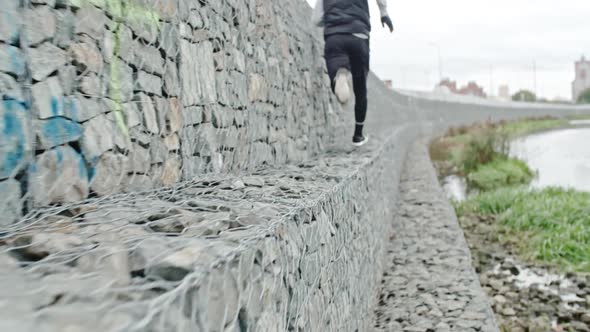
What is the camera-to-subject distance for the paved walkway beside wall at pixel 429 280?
11.1 feet

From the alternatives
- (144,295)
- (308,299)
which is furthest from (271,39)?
(144,295)

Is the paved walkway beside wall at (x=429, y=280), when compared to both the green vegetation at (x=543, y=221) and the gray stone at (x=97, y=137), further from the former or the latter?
the gray stone at (x=97, y=137)

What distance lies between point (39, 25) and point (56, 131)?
0.31m

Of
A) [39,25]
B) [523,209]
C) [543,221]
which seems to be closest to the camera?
[39,25]

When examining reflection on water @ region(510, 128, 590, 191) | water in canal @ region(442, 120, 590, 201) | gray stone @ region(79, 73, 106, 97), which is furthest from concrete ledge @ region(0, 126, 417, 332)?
reflection on water @ region(510, 128, 590, 191)

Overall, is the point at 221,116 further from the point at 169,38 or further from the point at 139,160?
the point at 139,160

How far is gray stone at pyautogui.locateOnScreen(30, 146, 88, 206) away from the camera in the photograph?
5.22 ft

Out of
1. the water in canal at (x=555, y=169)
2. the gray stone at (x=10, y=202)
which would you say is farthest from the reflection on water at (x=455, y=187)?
the gray stone at (x=10, y=202)

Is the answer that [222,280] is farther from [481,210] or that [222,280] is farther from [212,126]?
[481,210]

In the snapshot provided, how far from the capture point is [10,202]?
1482mm

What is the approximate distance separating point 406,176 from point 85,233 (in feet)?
29.0

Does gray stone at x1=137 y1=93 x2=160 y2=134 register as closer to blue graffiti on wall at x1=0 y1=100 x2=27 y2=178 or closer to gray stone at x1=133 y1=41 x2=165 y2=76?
gray stone at x1=133 y1=41 x2=165 y2=76

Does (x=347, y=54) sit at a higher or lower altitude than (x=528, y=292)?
higher

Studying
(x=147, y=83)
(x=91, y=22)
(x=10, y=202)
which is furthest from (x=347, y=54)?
(x=10, y=202)
